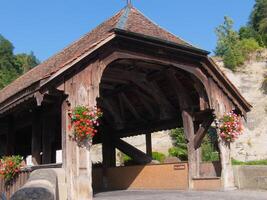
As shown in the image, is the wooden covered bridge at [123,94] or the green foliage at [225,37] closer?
the wooden covered bridge at [123,94]

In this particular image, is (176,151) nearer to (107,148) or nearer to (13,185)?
(107,148)

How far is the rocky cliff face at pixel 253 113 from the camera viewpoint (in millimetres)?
34688

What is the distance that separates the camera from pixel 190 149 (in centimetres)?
1220

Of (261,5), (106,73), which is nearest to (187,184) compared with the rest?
(106,73)

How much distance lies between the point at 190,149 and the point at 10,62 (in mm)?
60989

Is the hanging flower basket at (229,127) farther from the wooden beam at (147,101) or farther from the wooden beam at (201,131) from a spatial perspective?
the wooden beam at (147,101)

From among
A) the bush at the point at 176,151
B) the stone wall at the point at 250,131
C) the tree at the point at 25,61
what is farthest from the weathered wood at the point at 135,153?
the tree at the point at 25,61

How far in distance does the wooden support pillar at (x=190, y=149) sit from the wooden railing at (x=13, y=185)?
15.7 feet

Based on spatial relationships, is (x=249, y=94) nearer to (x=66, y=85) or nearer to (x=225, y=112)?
(x=225, y=112)

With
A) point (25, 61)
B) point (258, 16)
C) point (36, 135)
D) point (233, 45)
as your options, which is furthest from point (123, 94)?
point (25, 61)

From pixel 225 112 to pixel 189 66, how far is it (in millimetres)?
1829

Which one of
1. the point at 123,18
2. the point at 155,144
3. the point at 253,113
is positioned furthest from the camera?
the point at 253,113

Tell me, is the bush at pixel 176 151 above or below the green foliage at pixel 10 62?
below

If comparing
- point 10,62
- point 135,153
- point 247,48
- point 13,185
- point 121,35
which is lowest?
point 13,185
